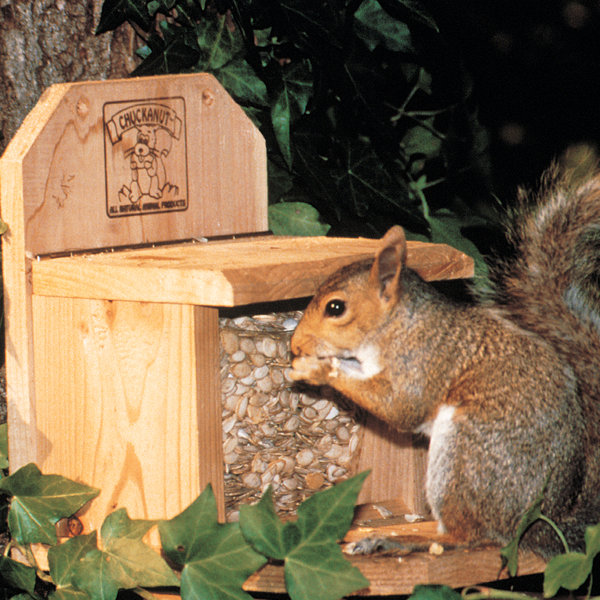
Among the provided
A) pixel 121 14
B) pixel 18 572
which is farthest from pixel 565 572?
pixel 121 14

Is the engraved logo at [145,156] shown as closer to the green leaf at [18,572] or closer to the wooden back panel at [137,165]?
the wooden back panel at [137,165]

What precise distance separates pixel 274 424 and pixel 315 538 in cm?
42

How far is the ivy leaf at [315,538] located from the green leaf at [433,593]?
4.4 inches

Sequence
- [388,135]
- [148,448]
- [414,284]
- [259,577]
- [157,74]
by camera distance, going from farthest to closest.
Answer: [388,135], [157,74], [414,284], [148,448], [259,577]

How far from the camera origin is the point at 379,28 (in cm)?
209

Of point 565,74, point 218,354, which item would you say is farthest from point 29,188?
point 565,74

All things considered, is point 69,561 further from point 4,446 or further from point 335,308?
point 335,308

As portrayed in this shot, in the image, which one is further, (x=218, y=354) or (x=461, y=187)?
(x=461, y=187)

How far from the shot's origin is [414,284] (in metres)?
1.80

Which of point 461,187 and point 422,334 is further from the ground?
point 461,187

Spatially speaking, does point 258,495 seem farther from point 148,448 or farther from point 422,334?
point 422,334

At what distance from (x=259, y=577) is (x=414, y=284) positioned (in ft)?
1.81

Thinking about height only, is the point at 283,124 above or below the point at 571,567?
above

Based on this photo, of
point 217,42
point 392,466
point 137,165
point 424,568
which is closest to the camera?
point 424,568
